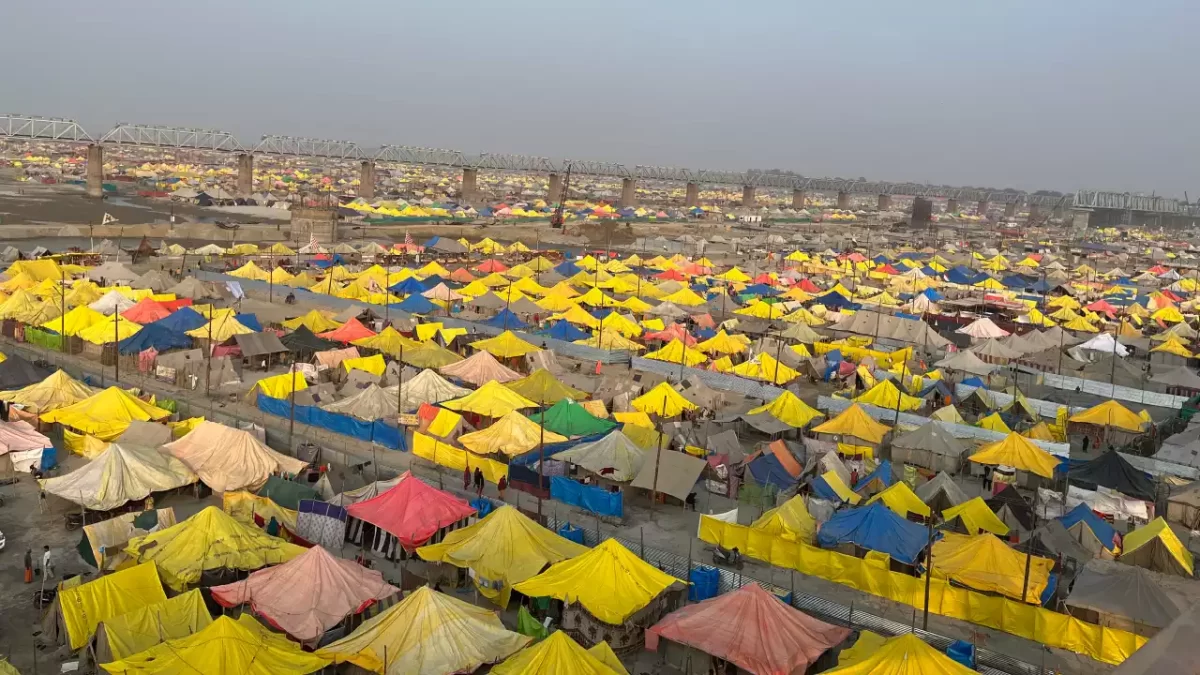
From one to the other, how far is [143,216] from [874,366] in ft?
246

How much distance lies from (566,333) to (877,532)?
802 inches

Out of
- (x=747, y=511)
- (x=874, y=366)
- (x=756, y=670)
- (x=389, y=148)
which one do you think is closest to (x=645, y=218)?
(x=389, y=148)

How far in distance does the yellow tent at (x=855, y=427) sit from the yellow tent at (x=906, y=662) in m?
13.3

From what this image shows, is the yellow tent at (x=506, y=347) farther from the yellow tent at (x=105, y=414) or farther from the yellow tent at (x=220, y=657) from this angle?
the yellow tent at (x=220, y=657)

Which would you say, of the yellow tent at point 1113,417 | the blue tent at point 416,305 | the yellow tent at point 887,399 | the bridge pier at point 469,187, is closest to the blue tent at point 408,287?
the blue tent at point 416,305

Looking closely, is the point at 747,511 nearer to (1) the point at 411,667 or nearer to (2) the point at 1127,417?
(1) the point at 411,667

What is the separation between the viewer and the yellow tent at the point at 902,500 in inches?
800

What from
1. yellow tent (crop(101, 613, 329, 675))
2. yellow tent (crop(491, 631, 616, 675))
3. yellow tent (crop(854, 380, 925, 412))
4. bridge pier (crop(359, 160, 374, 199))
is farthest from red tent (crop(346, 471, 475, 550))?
bridge pier (crop(359, 160, 374, 199))

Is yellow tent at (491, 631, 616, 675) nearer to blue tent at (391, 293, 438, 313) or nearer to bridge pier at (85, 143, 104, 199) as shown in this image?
blue tent at (391, 293, 438, 313)

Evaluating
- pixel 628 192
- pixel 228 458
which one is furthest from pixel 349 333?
pixel 628 192

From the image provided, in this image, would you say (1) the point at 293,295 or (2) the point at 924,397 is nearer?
(2) the point at 924,397

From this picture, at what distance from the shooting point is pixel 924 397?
3034 centimetres

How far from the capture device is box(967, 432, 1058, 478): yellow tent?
23.6 m

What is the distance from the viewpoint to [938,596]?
16.6 metres
